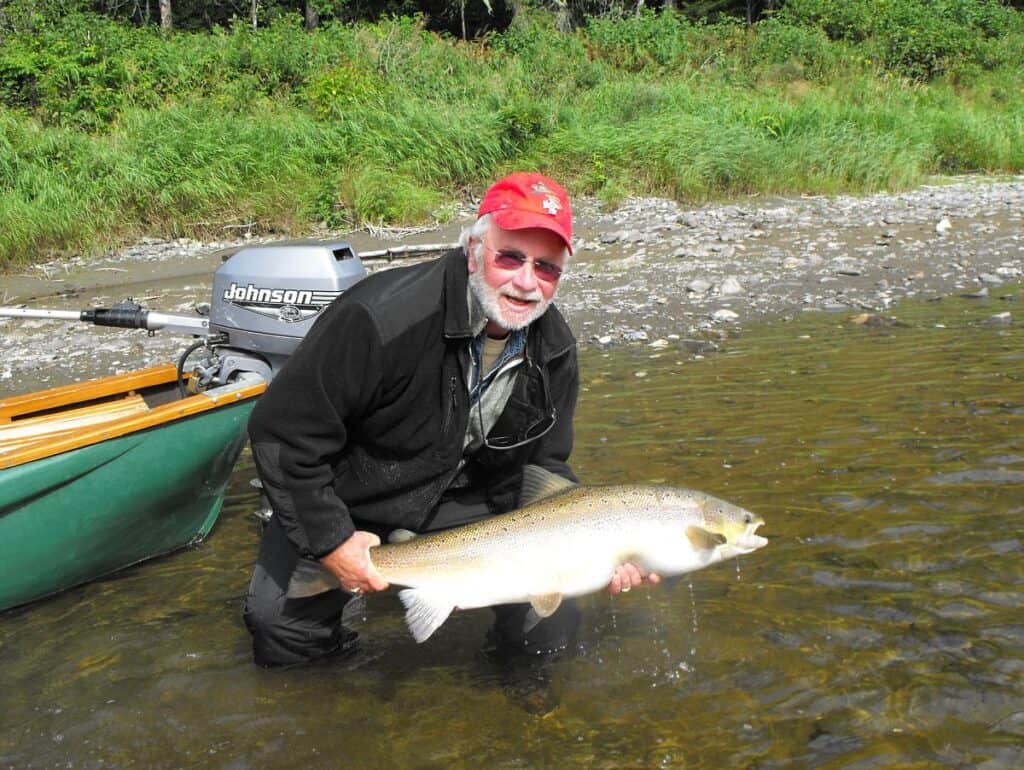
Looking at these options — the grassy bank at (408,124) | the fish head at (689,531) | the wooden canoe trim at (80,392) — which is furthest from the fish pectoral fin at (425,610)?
the grassy bank at (408,124)

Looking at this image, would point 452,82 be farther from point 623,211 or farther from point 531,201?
point 531,201

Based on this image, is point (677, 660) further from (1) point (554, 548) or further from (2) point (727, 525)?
(1) point (554, 548)

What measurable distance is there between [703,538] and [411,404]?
3.63 feet

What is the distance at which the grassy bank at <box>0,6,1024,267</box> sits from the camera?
13.7 meters

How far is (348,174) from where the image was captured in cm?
1420

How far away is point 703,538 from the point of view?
351 cm

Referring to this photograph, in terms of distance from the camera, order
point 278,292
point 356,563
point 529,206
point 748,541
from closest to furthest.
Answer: point 529,206 < point 356,563 < point 748,541 < point 278,292

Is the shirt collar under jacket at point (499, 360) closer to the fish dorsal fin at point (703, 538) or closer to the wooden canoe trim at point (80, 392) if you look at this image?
the fish dorsal fin at point (703, 538)

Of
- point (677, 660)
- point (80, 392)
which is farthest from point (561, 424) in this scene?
point (80, 392)

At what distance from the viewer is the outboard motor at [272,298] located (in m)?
5.20

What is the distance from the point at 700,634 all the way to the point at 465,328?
1679 mm

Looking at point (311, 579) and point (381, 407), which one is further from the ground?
point (381, 407)

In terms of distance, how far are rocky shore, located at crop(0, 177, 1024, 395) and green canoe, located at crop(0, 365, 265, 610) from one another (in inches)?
156

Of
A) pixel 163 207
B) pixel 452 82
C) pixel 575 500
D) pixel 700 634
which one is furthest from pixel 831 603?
pixel 452 82
